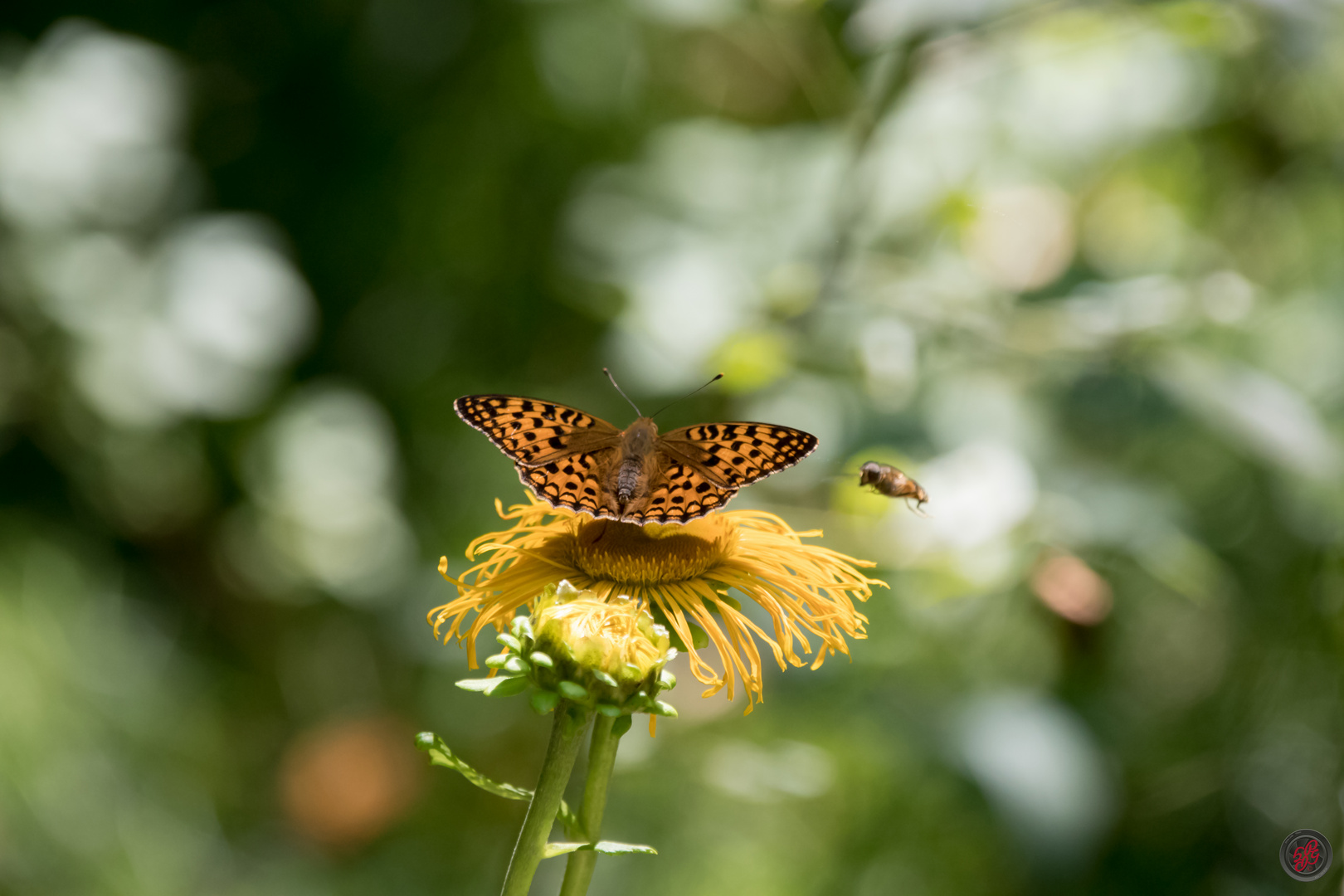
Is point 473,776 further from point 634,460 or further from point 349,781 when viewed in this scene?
point 349,781

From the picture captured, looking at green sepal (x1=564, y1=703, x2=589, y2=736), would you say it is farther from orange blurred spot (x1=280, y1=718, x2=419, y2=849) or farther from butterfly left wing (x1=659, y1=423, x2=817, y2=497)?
orange blurred spot (x1=280, y1=718, x2=419, y2=849)

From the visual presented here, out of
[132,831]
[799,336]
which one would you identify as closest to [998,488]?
[799,336]

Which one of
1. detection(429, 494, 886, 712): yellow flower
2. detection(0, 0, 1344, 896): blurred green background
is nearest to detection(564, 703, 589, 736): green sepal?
detection(429, 494, 886, 712): yellow flower

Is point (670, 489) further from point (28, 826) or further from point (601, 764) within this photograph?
point (28, 826)

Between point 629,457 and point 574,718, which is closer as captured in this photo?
point 574,718

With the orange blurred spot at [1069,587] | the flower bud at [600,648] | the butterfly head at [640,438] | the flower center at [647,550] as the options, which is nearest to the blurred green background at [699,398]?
the orange blurred spot at [1069,587]

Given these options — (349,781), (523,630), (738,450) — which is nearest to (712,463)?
(738,450)
